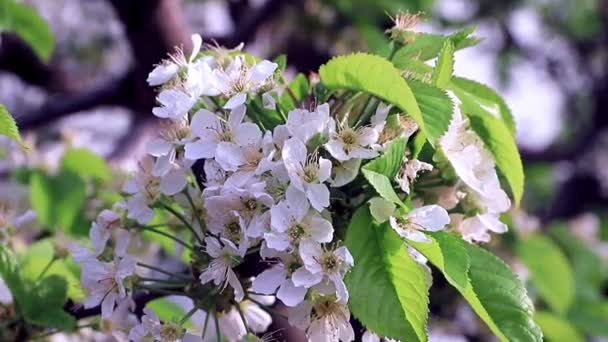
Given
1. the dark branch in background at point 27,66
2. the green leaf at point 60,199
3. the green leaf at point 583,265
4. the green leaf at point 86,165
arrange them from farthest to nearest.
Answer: the dark branch in background at point 27,66, the green leaf at point 583,265, the green leaf at point 86,165, the green leaf at point 60,199

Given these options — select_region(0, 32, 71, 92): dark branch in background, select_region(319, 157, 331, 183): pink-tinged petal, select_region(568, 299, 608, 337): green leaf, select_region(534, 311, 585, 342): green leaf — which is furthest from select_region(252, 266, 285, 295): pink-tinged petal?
select_region(0, 32, 71, 92): dark branch in background

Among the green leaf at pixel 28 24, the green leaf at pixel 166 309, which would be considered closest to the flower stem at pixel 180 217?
the green leaf at pixel 166 309

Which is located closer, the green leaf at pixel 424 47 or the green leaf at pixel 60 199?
the green leaf at pixel 424 47

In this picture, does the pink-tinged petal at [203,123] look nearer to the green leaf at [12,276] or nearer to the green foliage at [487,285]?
the green foliage at [487,285]

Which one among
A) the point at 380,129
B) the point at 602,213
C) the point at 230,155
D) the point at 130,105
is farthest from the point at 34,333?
the point at 602,213

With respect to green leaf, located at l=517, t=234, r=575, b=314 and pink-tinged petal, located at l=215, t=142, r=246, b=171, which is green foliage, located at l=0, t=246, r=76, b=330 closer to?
Answer: pink-tinged petal, located at l=215, t=142, r=246, b=171

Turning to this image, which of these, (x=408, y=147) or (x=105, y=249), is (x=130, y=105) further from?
(x=408, y=147)
